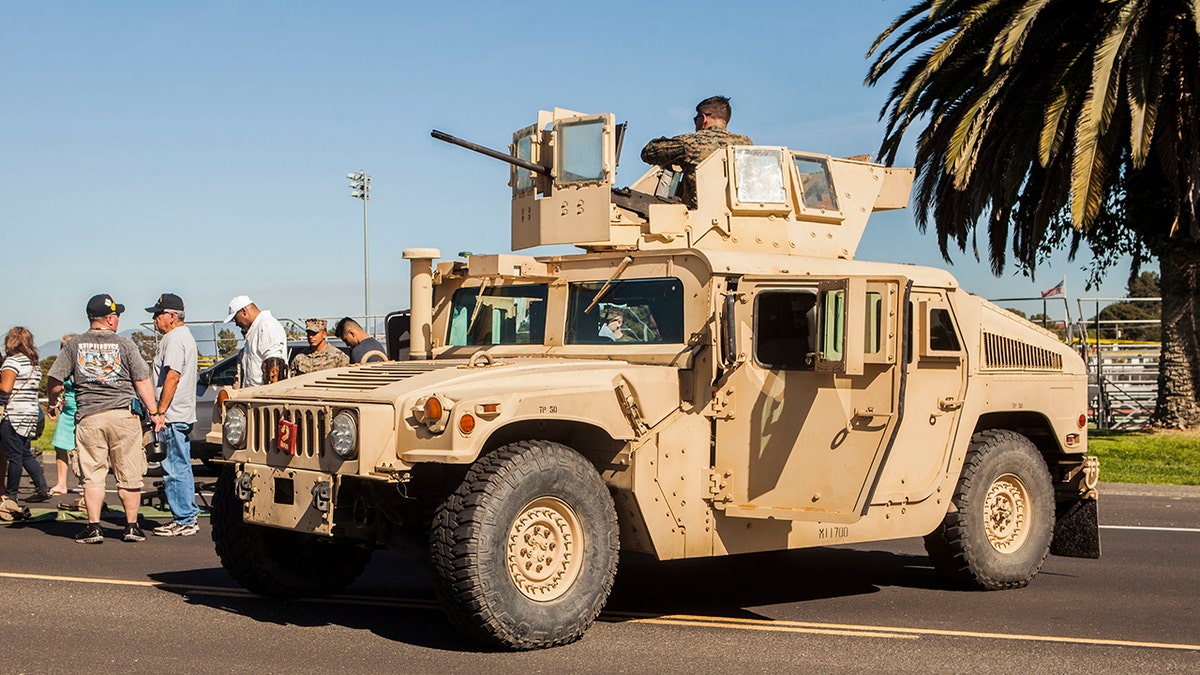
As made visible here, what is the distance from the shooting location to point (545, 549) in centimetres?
686

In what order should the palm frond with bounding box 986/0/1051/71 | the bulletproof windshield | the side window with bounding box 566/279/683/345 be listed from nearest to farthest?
the side window with bounding box 566/279/683/345 → the bulletproof windshield → the palm frond with bounding box 986/0/1051/71

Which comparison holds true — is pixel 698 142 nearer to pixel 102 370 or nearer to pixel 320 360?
pixel 320 360

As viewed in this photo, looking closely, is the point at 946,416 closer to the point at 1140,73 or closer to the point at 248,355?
the point at 248,355

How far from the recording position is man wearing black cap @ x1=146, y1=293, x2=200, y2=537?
10984 millimetres

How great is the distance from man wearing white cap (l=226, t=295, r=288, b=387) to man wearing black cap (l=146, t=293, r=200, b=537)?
533 millimetres

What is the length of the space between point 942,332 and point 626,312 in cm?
199

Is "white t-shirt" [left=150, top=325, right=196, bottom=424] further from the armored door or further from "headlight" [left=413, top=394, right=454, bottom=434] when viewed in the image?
the armored door

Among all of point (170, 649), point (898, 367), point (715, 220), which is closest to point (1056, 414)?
point (898, 367)

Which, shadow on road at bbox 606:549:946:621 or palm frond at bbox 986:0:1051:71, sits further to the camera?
palm frond at bbox 986:0:1051:71

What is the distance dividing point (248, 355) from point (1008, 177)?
37.2 feet

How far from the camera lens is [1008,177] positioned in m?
18.7

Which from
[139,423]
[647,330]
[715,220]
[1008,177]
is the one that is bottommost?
[139,423]

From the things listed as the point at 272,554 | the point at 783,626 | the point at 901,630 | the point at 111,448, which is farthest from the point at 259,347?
the point at 901,630

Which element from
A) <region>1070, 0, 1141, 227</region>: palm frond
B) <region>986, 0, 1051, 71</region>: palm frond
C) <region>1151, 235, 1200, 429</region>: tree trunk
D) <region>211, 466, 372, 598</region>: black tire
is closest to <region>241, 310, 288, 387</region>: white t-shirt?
<region>211, 466, 372, 598</region>: black tire
